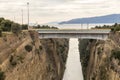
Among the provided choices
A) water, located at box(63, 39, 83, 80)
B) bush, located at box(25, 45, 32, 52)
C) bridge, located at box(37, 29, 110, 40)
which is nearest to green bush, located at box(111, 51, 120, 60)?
bridge, located at box(37, 29, 110, 40)

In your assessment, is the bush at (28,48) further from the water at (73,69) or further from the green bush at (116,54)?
the water at (73,69)

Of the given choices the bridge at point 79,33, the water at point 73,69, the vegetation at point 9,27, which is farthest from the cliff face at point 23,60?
the water at point 73,69

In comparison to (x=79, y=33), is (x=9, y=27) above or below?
above

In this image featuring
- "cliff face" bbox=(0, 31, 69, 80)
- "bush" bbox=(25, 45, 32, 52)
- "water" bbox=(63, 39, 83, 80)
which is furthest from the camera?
"water" bbox=(63, 39, 83, 80)

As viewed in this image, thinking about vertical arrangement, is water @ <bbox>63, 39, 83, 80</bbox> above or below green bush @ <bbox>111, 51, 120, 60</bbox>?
below

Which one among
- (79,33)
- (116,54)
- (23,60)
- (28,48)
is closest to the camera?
(116,54)

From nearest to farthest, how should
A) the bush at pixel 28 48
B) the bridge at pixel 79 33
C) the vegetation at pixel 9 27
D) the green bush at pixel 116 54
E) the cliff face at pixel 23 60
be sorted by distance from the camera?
1. the cliff face at pixel 23 60
2. the green bush at pixel 116 54
3. the vegetation at pixel 9 27
4. the bush at pixel 28 48
5. the bridge at pixel 79 33

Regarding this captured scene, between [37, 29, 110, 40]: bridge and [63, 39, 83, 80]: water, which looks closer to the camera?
[37, 29, 110, 40]: bridge

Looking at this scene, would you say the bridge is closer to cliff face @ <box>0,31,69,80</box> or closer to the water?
cliff face @ <box>0,31,69,80</box>

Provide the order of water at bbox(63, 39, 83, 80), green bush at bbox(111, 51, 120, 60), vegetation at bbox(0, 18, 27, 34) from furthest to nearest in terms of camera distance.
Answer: water at bbox(63, 39, 83, 80), vegetation at bbox(0, 18, 27, 34), green bush at bbox(111, 51, 120, 60)

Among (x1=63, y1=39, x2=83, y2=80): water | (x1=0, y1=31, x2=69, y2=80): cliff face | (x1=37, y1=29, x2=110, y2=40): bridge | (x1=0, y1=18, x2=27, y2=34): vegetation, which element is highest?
(x1=0, y1=18, x2=27, y2=34): vegetation

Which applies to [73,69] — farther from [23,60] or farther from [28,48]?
[23,60]

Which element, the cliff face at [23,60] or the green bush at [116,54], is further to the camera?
the green bush at [116,54]

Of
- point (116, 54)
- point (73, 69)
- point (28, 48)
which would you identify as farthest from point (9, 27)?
point (73, 69)
